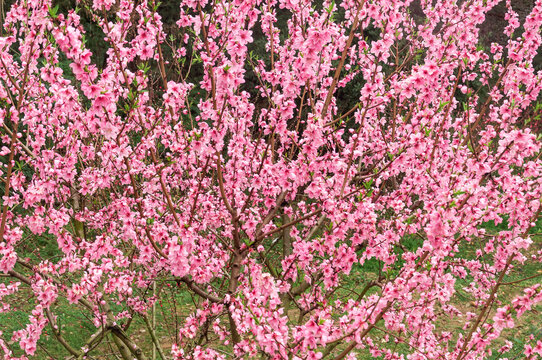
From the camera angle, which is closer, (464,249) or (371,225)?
(371,225)

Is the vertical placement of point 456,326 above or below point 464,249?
below

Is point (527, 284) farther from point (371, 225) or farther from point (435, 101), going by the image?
point (371, 225)

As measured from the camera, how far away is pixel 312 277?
3.88m

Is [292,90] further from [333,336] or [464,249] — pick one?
[464,249]

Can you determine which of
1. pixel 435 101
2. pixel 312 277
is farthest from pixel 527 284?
pixel 312 277

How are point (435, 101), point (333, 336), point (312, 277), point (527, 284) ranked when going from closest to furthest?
1. point (333, 336)
2. point (312, 277)
3. point (435, 101)
4. point (527, 284)

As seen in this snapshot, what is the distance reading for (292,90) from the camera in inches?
125

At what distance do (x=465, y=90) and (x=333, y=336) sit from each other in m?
2.75

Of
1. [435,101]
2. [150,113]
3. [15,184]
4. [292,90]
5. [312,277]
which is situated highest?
[435,101]

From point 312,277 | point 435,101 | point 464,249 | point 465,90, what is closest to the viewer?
point 312,277

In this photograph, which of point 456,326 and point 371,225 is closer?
point 371,225

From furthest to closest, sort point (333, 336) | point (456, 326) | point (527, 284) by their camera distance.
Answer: point (527, 284), point (456, 326), point (333, 336)

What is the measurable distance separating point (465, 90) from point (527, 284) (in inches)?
208

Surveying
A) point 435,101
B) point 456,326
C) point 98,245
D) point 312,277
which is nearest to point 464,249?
point 456,326
